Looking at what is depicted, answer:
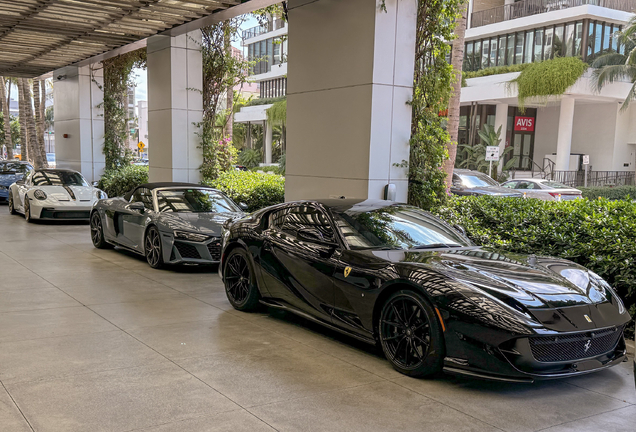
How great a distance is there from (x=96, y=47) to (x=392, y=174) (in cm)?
1221

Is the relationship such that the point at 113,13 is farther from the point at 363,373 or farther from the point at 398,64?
the point at 363,373

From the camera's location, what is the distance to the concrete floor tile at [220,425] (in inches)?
152

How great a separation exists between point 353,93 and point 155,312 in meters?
4.75

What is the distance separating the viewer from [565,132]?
111 feet

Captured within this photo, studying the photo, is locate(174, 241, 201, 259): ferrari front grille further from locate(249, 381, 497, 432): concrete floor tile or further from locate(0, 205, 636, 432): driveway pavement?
locate(249, 381, 497, 432): concrete floor tile

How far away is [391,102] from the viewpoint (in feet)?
31.2

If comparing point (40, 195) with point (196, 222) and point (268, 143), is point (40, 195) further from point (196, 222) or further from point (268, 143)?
point (268, 143)

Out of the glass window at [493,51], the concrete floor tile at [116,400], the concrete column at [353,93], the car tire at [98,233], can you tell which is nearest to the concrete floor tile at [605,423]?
the concrete floor tile at [116,400]

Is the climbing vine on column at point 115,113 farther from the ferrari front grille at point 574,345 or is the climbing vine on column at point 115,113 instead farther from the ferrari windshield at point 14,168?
the ferrari front grille at point 574,345

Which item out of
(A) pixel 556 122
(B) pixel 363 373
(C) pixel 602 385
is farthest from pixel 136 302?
(A) pixel 556 122

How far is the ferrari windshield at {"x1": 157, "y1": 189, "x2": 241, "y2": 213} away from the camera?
1001 cm

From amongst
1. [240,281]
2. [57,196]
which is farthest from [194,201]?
[57,196]

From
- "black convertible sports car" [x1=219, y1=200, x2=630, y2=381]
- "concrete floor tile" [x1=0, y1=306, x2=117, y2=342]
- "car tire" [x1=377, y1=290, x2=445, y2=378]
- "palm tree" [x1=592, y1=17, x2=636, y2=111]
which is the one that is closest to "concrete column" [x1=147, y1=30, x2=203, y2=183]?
"concrete floor tile" [x1=0, y1=306, x2=117, y2=342]

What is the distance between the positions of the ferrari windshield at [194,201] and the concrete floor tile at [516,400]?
6057 mm
